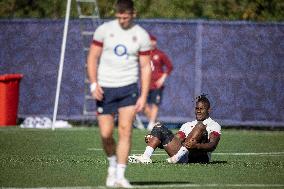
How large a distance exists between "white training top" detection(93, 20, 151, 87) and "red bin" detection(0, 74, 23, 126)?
1573 centimetres

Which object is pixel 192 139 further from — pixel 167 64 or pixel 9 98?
pixel 9 98

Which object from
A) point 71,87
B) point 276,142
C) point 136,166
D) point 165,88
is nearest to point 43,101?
point 71,87

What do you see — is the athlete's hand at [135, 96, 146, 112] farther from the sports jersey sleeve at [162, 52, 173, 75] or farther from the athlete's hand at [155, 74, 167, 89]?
the sports jersey sleeve at [162, 52, 173, 75]

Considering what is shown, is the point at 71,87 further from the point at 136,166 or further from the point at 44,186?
the point at 44,186

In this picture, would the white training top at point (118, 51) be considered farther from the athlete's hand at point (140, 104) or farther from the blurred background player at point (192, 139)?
the blurred background player at point (192, 139)

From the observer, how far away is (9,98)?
97.0 ft

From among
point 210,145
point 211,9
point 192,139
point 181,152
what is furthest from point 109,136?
point 211,9

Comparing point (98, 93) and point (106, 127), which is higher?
point (98, 93)

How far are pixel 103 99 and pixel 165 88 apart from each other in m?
16.7

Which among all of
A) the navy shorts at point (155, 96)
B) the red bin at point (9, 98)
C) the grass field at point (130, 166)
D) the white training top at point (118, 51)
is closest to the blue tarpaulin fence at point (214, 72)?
the navy shorts at point (155, 96)

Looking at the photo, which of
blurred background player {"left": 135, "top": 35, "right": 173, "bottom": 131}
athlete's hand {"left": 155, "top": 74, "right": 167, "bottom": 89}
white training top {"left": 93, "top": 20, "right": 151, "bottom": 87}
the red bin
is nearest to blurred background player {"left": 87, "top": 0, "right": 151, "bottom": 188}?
white training top {"left": 93, "top": 20, "right": 151, "bottom": 87}

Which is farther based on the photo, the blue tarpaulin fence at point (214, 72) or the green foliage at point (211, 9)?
the green foliage at point (211, 9)

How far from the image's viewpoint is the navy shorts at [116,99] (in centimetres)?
1381

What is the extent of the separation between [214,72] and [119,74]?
16723 mm
